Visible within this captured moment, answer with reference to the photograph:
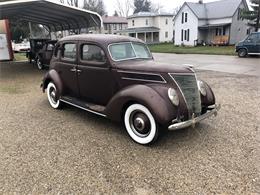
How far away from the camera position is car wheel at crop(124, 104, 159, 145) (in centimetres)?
398

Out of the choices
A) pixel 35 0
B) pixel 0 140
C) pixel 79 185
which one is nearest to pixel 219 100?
pixel 79 185

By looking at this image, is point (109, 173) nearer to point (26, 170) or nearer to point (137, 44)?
point (26, 170)

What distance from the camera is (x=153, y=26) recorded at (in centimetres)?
4766

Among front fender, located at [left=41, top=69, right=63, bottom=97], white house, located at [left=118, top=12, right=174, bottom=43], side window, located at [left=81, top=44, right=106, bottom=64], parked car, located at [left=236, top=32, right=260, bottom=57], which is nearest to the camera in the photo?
side window, located at [left=81, top=44, right=106, bottom=64]

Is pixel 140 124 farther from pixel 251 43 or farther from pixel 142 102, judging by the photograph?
pixel 251 43

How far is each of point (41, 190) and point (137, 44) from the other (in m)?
3.54

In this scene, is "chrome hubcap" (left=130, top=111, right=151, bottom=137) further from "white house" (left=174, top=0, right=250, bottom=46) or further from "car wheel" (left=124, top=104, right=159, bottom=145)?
"white house" (left=174, top=0, right=250, bottom=46)

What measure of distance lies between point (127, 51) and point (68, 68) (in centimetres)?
150

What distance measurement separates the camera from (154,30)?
45844 millimetres

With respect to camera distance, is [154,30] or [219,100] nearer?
[219,100]

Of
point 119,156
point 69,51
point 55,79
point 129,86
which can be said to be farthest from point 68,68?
point 119,156

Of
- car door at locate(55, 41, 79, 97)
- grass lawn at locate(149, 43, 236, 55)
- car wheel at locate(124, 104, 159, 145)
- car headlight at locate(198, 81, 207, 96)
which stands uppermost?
car door at locate(55, 41, 79, 97)

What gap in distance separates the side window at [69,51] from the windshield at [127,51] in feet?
3.52

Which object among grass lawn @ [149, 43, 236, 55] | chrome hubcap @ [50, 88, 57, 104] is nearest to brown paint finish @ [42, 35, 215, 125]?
chrome hubcap @ [50, 88, 57, 104]
